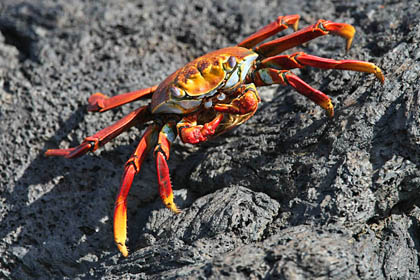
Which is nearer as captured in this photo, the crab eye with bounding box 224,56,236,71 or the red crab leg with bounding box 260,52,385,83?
the red crab leg with bounding box 260,52,385,83

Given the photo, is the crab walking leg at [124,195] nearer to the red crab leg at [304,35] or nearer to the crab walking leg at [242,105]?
the crab walking leg at [242,105]

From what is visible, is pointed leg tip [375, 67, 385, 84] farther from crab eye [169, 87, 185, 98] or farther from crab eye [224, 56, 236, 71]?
crab eye [169, 87, 185, 98]

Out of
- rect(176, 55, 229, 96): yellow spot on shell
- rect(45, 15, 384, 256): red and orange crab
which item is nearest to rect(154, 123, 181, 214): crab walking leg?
rect(45, 15, 384, 256): red and orange crab

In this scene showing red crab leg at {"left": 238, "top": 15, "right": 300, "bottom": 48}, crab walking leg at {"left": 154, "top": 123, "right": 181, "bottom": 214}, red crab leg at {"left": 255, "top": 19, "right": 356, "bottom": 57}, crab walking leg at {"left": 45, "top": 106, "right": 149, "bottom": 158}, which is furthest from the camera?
red crab leg at {"left": 238, "top": 15, "right": 300, "bottom": 48}

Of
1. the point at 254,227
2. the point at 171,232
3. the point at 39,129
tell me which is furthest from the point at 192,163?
the point at 39,129

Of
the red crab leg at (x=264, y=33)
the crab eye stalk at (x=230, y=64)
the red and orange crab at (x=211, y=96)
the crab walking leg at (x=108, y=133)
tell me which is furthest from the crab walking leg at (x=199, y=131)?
the red crab leg at (x=264, y=33)

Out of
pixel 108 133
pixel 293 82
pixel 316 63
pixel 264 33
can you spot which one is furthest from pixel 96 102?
pixel 316 63

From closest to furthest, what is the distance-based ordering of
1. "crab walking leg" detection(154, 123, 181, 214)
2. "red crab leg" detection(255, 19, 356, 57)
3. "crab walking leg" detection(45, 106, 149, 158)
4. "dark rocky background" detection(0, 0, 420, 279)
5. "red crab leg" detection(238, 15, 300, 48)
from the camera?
"dark rocky background" detection(0, 0, 420, 279), "crab walking leg" detection(154, 123, 181, 214), "red crab leg" detection(255, 19, 356, 57), "crab walking leg" detection(45, 106, 149, 158), "red crab leg" detection(238, 15, 300, 48)
